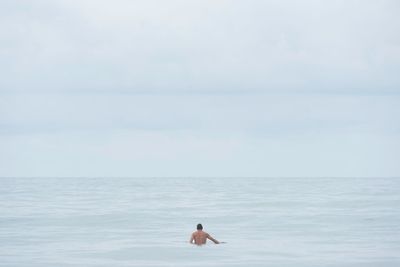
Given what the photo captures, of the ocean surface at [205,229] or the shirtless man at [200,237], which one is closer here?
the ocean surface at [205,229]

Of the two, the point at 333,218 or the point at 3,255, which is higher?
the point at 333,218

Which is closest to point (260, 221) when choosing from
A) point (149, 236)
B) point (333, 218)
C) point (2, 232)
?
point (333, 218)

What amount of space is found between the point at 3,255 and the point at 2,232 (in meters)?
12.0

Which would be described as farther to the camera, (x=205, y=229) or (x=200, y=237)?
(x=205, y=229)

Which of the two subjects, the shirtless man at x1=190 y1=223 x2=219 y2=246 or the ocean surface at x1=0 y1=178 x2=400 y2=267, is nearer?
the ocean surface at x1=0 y1=178 x2=400 y2=267

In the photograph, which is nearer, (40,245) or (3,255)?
(3,255)

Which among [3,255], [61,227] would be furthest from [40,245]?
[61,227]

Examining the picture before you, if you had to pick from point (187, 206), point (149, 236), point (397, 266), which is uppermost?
point (187, 206)

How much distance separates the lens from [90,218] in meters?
50.7

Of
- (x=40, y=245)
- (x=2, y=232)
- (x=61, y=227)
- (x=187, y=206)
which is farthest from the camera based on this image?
(x=187, y=206)

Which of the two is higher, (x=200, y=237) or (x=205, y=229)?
(x=205, y=229)

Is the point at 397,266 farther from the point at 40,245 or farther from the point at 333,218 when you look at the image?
the point at 333,218

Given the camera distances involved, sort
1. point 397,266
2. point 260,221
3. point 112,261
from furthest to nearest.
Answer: point 260,221 → point 112,261 → point 397,266

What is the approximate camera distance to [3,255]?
98.2 feet
